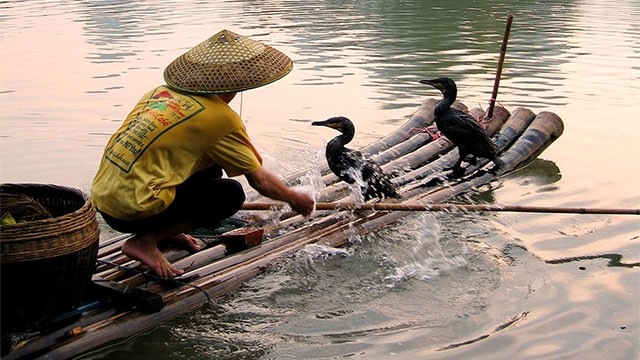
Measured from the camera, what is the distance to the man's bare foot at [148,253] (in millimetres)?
3842

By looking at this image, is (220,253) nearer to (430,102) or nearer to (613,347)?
(613,347)

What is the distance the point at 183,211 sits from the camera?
384cm

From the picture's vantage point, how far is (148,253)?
3.86 metres

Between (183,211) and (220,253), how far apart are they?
52cm

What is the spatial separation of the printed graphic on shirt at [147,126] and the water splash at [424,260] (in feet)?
5.13

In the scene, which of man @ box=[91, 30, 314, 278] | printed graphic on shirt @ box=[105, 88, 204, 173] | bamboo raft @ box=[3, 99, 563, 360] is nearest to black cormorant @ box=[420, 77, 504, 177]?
bamboo raft @ box=[3, 99, 563, 360]

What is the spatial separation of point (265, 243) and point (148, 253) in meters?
0.81

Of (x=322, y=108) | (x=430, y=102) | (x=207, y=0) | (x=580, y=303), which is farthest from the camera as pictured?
(x=207, y=0)

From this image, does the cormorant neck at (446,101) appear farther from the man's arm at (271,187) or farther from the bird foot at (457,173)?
the man's arm at (271,187)

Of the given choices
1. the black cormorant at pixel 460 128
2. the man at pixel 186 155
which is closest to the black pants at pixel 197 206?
the man at pixel 186 155

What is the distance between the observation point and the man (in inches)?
143

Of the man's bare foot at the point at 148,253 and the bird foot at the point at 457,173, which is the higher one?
the man's bare foot at the point at 148,253

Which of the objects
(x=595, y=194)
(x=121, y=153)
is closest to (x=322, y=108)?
(x=595, y=194)

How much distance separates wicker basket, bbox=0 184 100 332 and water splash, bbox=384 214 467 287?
5.96 ft
